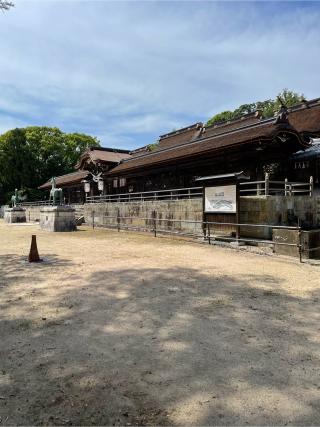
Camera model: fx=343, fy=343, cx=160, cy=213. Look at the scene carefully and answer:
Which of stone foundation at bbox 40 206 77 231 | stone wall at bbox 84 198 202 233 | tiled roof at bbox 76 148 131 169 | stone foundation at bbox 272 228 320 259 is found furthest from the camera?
tiled roof at bbox 76 148 131 169

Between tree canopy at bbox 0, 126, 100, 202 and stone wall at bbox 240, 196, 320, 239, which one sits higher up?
tree canopy at bbox 0, 126, 100, 202

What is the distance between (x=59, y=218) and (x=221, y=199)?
35.3ft

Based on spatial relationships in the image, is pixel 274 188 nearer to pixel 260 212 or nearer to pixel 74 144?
pixel 260 212

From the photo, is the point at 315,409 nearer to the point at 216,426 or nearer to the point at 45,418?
the point at 216,426

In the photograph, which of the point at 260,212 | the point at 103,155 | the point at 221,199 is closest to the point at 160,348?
the point at 260,212

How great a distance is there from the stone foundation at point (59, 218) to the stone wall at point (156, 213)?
2.49 metres

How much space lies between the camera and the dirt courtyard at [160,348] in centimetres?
261

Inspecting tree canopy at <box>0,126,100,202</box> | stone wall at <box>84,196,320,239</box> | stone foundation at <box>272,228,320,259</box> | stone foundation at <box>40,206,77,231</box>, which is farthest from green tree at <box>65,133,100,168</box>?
stone foundation at <box>272,228,320,259</box>

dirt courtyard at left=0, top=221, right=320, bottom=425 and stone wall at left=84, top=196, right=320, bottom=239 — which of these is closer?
dirt courtyard at left=0, top=221, right=320, bottom=425

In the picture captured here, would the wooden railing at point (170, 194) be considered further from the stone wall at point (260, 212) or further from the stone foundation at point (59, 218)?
the stone foundation at point (59, 218)

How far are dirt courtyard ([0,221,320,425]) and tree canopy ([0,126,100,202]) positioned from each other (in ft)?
117

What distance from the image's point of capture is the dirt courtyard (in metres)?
Answer: 2.61

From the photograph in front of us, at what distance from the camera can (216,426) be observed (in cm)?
241

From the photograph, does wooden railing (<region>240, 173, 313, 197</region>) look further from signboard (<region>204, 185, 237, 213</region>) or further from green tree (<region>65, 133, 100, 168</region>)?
green tree (<region>65, 133, 100, 168</region>)
